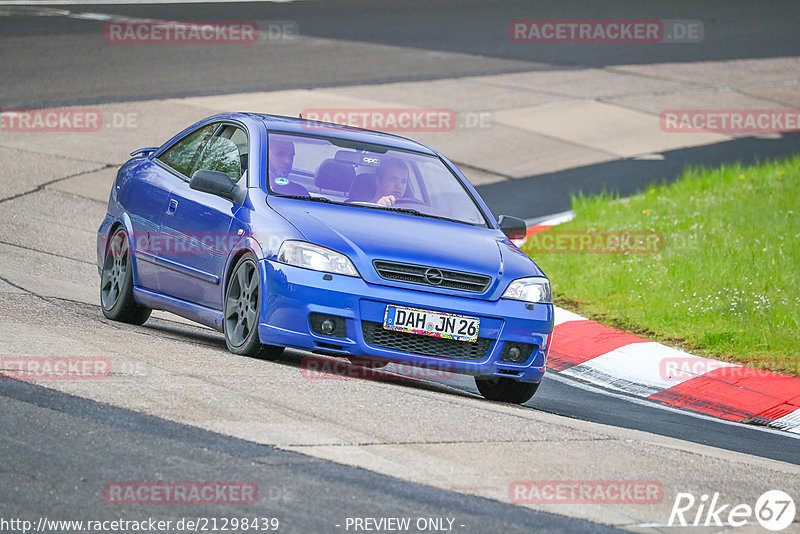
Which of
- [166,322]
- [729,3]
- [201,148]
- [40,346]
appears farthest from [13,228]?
[729,3]

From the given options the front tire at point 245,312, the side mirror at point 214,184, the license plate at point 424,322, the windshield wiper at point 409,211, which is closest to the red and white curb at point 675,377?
the windshield wiper at point 409,211

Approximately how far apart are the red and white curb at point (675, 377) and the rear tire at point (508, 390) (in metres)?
1.34

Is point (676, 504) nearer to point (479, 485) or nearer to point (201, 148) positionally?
point (479, 485)

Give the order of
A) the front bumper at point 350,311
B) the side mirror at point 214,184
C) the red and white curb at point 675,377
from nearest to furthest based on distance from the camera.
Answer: the front bumper at point 350,311, the side mirror at point 214,184, the red and white curb at point 675,377

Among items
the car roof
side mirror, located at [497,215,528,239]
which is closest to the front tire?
the car roof

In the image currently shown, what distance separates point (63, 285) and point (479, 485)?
5.80m

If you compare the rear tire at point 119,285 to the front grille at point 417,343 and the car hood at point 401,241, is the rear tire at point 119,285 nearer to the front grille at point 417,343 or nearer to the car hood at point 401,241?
the car hood at point 401,241

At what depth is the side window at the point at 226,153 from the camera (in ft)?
28.1

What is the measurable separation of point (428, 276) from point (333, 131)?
1.85 metres

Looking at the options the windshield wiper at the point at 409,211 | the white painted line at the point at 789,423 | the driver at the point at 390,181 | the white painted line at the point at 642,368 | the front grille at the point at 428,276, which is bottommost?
the white painted line at the point at 789,423

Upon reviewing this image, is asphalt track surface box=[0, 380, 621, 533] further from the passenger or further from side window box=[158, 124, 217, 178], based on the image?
side window box=[158, 124, 217, 178]

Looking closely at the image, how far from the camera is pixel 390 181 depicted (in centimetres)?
866

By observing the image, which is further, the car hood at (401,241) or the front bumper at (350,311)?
the car hood at (401,241)

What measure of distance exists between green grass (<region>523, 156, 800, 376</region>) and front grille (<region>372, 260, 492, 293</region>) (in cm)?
328
